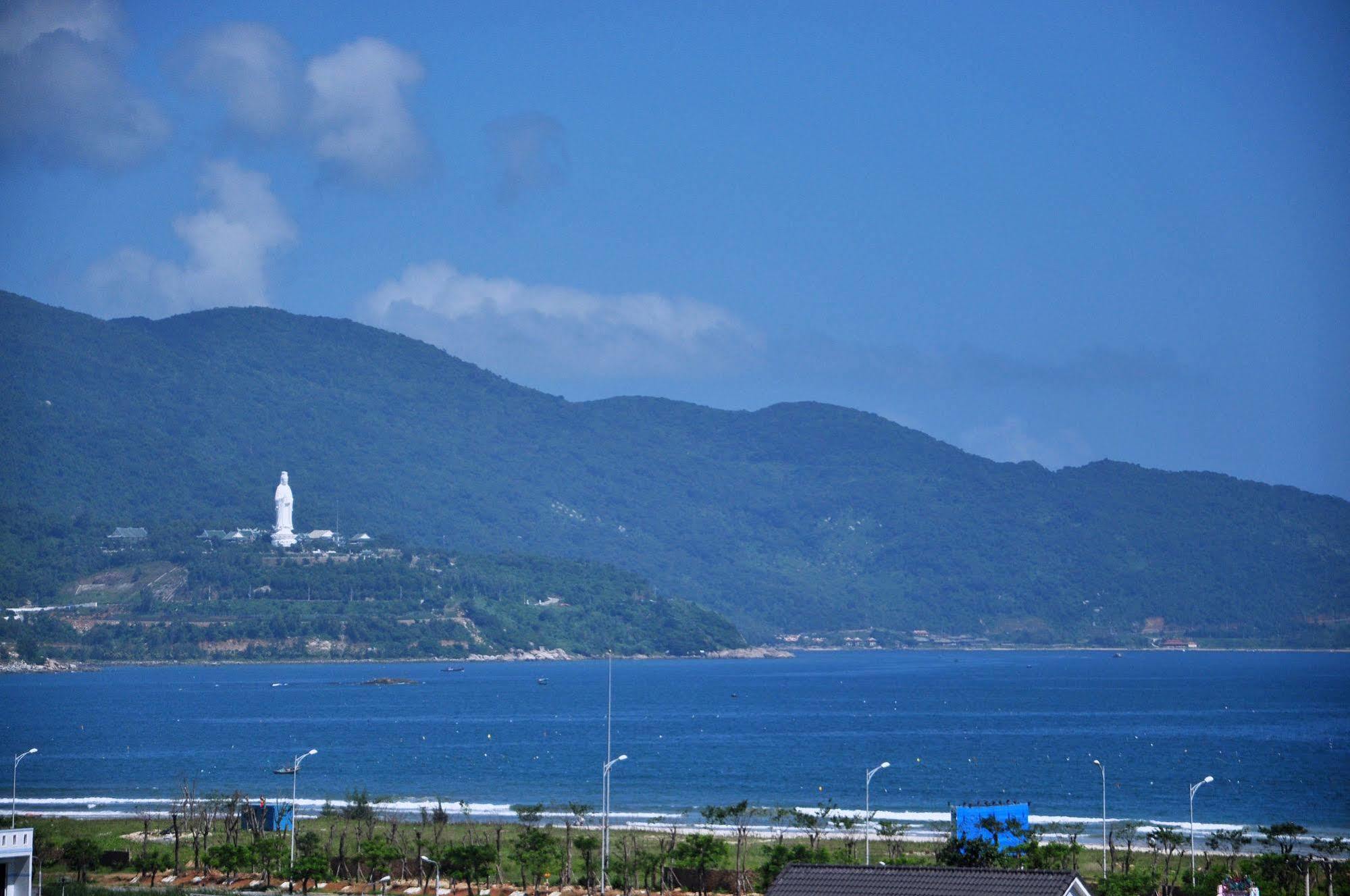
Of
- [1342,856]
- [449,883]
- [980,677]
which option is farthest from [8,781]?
[980,677]

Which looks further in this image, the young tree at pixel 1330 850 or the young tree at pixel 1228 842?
the young tree at pixel 1228 842

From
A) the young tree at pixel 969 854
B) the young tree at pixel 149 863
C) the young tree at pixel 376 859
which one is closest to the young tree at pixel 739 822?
the young tree at pixel 969 854

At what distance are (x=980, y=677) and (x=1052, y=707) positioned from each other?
201ft

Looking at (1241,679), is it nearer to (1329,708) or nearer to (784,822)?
(1329,708)

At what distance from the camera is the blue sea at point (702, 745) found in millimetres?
69812

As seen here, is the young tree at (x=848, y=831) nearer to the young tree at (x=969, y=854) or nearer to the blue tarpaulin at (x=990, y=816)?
the blue tarpaulin at (x=990, y=816)

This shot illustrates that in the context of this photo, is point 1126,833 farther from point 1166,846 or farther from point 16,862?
point 16,862

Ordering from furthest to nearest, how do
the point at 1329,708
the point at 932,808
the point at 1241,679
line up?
1. the point at 1241,679
2. the point at 1329,708
3. the point at 932,808

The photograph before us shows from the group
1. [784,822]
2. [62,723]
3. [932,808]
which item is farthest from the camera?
[62,723]

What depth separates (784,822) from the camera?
2314 inches

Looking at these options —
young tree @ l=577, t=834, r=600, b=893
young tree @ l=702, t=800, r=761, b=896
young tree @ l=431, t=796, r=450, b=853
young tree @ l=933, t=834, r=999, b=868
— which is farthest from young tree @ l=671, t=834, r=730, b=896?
young tree @ l=431, t=796, r=450, b=853

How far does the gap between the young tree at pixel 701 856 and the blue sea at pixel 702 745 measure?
634 inches

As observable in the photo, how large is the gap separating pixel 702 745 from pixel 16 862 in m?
67.6

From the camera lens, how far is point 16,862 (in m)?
30.3
